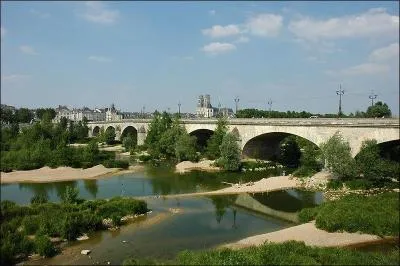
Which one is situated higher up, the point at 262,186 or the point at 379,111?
the point at 379,111

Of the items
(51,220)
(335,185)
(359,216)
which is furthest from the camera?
(335,185)

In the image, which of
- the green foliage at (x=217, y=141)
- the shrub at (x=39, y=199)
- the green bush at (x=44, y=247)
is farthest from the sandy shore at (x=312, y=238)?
the green foliage at (x=217, y=141)

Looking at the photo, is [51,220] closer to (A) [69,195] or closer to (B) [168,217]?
(A) [69,195]

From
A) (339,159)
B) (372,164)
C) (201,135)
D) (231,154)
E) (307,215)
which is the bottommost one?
(307,215)

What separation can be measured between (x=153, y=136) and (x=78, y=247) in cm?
4945

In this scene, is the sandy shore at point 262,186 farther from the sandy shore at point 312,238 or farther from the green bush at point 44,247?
the green bush at point 44,247

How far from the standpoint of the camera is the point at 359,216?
26.0 m

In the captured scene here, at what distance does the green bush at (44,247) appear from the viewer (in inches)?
810

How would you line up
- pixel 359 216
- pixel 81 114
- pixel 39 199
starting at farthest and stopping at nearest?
pixel 81 114
pixel 359 216
pixel 39 199

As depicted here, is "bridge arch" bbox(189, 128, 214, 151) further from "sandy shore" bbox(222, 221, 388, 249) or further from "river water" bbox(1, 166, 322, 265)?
"sandy shore" bbox(222, 221, 388, 249)

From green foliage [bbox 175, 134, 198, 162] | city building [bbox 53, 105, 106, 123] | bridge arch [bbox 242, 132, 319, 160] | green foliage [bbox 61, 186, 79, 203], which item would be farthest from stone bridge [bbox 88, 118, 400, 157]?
city building [bbox 53, 105, 106, 123]

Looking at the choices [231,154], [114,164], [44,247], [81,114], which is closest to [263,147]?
[231,154]

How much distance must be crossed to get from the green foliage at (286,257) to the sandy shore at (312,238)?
236cm

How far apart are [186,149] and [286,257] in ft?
129
